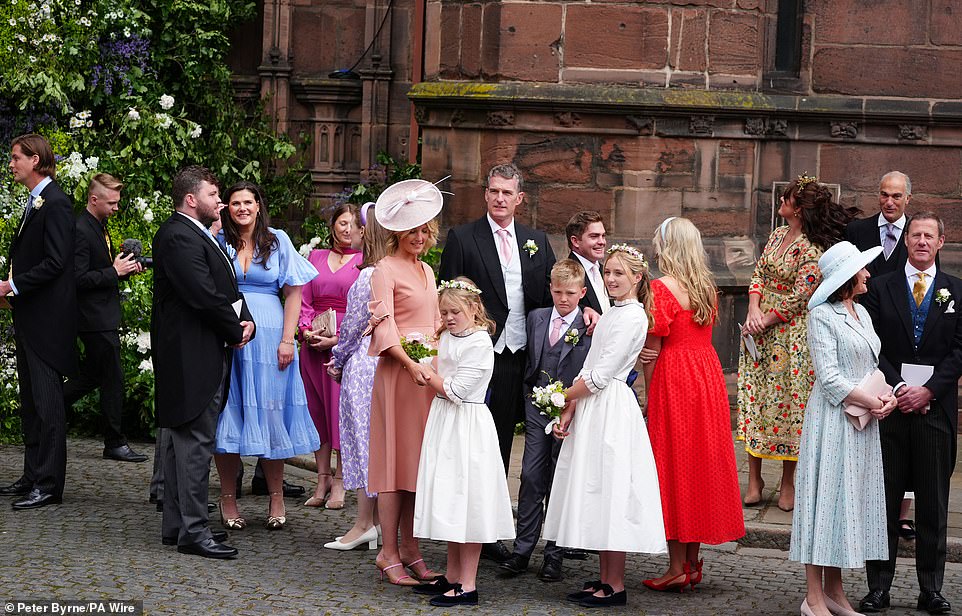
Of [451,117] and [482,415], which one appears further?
[451,117]

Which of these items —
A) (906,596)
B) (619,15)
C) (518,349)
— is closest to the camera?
(906,596)

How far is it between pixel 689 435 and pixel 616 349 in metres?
0.73

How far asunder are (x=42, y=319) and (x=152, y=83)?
5.37 m

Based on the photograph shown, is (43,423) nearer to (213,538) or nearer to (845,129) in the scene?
(213,538)

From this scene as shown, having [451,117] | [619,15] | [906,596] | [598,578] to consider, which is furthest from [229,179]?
[906,596]

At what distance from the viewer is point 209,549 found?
7152 millimetres

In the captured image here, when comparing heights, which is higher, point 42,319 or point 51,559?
point 42,319

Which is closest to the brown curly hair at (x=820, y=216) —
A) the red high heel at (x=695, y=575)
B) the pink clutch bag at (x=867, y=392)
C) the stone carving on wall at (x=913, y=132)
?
the pink clutch bag at (x=867, y=392)

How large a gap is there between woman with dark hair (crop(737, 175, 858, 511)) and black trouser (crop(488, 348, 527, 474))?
173 cm

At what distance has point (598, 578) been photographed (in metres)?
7.07

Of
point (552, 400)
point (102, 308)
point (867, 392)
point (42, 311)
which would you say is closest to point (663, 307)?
point (552, 400)

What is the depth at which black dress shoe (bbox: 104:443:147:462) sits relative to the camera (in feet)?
32.8

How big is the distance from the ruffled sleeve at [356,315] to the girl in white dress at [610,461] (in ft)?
3.95

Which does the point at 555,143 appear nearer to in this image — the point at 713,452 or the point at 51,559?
the point at 713,452
